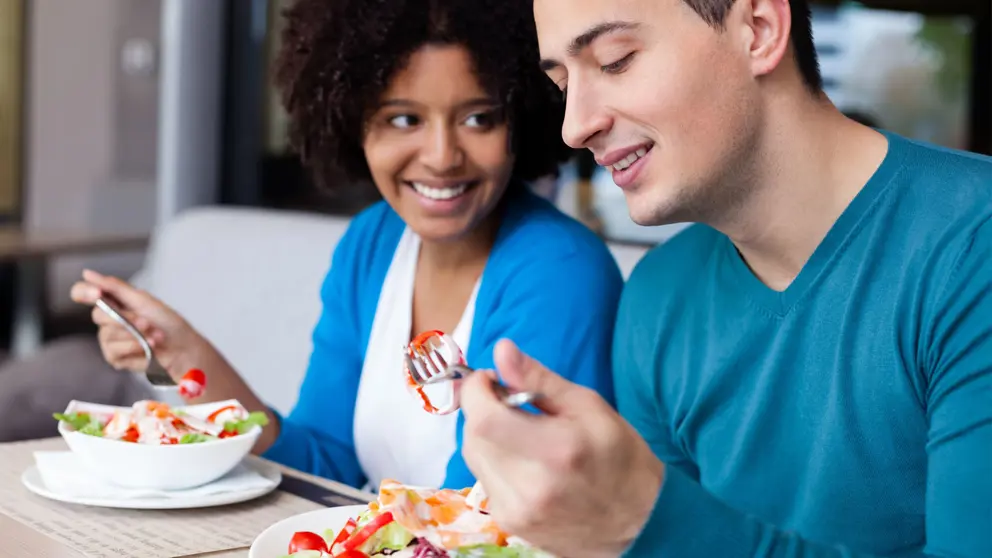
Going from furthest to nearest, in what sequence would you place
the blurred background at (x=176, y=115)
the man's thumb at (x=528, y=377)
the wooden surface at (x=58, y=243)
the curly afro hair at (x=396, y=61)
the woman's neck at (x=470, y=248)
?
the wooden surface at (x=58, y=243), the blurred background at (x=176, y=115), the woman's neck at (x=470, y=248), the curly afro hair at (x=396, y=61), the man's thumb at (x=528, y=377)

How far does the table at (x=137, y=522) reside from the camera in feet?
3.53

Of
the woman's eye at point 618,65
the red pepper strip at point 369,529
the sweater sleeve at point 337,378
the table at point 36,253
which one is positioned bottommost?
the table at point 36,253

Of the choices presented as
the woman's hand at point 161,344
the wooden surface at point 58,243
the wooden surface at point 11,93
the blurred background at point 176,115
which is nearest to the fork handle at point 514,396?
the woman's hand at point 161,344

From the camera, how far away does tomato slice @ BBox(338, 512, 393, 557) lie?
3.10 ft

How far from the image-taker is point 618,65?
110 cm

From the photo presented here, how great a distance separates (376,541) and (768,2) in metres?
0.61

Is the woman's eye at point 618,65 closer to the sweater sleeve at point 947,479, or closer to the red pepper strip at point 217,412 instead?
the sweater sleeve at point 947,479

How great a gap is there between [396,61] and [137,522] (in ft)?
2.24

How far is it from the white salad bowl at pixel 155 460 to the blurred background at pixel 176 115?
122 centimetres

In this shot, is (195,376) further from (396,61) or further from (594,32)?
(594,32)

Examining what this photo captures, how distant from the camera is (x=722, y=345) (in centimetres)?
120

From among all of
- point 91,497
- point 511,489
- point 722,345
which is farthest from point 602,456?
point 91,497

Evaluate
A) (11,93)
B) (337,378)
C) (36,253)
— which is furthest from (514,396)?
(11,93)

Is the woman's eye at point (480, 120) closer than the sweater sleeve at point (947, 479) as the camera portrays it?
No
